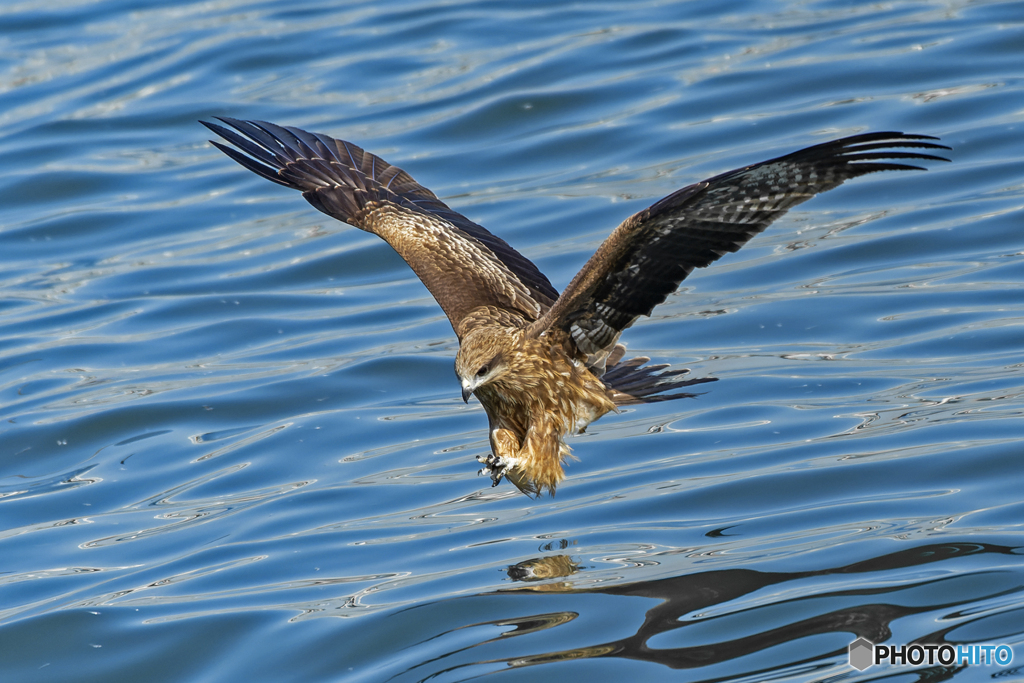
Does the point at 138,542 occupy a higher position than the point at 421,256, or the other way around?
the point at 421,256

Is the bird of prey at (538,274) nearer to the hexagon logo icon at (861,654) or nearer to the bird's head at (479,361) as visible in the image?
the bird's head at (479,361)

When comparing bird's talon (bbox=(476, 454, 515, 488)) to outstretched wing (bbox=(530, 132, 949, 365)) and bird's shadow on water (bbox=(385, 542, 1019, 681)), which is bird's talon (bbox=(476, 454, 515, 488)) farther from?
bird's shadow on water (bbox=(385, 542, 1019, 681))

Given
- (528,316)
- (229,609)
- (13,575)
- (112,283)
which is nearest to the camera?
(229,609)

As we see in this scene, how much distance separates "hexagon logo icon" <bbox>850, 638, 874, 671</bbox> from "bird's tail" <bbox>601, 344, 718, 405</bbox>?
214 centimetres

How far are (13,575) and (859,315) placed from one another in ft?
18.5

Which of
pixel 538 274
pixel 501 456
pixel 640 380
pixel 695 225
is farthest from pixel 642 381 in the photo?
pixel 695 225

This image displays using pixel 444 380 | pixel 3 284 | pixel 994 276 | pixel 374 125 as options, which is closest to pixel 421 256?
pixel 444 380

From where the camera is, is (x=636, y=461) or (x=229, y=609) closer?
(x=229, y=609)

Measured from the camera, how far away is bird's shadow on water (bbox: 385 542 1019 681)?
501 cm

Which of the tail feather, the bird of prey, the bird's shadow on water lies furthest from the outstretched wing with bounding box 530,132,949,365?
the bird's shadow on water

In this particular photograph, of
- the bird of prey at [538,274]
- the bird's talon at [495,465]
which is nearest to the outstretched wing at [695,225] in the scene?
the bird of prey at [538,274]

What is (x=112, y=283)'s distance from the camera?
1203cm

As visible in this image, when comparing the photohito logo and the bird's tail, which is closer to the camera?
the photohito logo

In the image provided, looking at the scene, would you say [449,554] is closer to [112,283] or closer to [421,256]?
[421,256]
